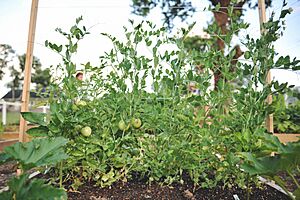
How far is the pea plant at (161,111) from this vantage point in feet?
3.94

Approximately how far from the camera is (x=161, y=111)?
1272 mm

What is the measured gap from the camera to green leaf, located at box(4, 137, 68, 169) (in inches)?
27.9

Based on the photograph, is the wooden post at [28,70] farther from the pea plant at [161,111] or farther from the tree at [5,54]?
the tree at [5,54]

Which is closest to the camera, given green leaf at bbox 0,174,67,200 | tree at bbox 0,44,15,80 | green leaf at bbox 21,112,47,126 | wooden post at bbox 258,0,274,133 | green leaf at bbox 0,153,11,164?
green leaf at bbox 0,174,67,200

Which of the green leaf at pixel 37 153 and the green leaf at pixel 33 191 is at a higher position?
the green leaf at pixel 37 153

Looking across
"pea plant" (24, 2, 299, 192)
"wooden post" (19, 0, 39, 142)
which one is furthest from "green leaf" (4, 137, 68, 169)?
"wooden post" (19, 0, 39, 142)

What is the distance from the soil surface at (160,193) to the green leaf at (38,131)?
169mm

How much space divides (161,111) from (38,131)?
57 cm

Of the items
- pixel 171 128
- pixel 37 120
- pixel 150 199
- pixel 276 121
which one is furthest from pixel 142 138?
pixel 276 121

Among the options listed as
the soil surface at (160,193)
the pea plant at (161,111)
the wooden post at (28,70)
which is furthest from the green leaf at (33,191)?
the wooden post at (28,70)

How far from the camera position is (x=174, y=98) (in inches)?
50.5

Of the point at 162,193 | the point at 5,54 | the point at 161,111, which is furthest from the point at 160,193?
the point at 5,54

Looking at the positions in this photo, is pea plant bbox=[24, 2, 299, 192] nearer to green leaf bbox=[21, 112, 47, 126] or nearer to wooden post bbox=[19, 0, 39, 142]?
green leaf bbox=[21, 112, 47, 126]

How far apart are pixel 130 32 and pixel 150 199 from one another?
2.74 ft
